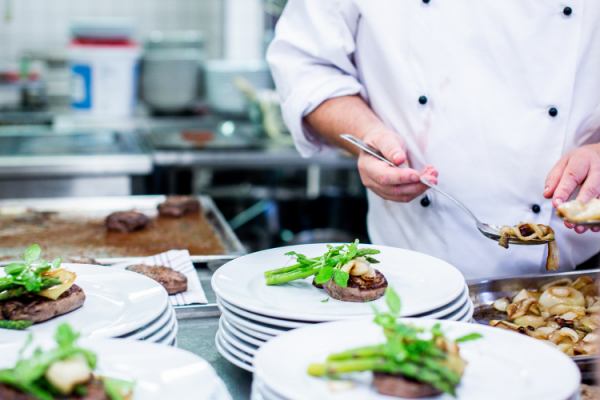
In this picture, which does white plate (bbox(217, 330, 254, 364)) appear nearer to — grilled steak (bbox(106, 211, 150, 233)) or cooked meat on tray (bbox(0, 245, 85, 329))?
cooked meat on tray (bbox(0, 245, 85, 329))

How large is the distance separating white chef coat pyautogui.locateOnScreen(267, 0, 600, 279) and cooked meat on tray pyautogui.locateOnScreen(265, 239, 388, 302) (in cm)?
60

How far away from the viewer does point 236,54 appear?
5875 mm

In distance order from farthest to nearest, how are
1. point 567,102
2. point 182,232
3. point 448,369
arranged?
point 182,232 < point 567,102 < point 448,369

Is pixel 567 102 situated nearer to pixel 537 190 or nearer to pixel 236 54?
pixel 537 190

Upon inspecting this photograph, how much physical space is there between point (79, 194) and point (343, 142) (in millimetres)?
1780

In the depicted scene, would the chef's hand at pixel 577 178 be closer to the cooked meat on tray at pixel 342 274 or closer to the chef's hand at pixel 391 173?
the chef's hand at pixel 391 173

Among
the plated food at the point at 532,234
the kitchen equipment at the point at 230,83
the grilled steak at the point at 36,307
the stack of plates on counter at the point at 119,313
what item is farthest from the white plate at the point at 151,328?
the kitchen equipment at the point at 230,83

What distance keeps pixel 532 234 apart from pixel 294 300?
20.5 inches

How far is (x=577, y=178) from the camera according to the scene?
124 cm

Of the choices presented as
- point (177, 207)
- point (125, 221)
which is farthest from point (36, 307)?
point (177, 207)

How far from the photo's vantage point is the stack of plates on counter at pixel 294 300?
2.88ft

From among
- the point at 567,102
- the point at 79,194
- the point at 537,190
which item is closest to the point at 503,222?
the point at 537,190

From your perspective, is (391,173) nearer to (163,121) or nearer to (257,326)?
(257,326)

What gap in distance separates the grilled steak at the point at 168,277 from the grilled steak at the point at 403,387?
2.24 ft
